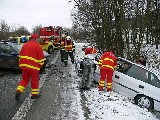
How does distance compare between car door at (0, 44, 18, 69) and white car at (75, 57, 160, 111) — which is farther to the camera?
car door at (0, 44, 18, 69)

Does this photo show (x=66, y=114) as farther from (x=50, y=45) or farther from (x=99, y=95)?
(x=50, y=45)

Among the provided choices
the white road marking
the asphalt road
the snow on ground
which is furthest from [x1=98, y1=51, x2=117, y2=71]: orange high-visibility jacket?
the white road marking

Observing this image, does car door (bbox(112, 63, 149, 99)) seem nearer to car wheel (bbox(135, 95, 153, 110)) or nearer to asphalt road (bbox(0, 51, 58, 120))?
car wheel (bbox(135, 95, 153, 110))

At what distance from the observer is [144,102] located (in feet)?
33.5

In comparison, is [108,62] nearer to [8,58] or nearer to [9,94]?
[9,94]

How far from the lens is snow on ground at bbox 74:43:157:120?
7469mm

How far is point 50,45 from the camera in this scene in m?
29.8

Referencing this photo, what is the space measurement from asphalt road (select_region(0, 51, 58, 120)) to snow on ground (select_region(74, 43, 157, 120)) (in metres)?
1.81

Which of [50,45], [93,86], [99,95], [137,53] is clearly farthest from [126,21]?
[50,45]

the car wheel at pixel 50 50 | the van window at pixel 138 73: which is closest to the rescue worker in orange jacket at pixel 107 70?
the van window at pixel 138 73

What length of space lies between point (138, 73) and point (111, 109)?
2856mm

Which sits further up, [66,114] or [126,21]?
[126,21]

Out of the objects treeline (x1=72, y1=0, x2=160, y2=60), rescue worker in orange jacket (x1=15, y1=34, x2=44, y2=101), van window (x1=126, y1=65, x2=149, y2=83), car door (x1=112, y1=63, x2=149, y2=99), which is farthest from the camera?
treeline (x1=72, y1=0, x2=160, y2=60)

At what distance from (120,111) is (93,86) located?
3.52 meters
